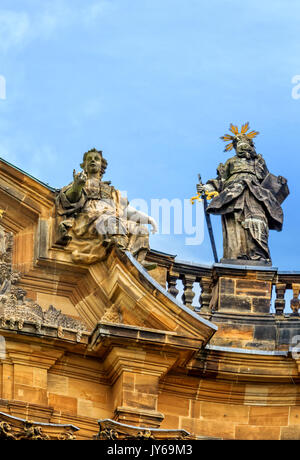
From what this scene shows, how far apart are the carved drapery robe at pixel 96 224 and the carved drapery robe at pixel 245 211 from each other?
5.49 feet

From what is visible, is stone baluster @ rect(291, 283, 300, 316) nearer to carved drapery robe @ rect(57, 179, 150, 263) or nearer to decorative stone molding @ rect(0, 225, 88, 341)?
carved drapery robe @ rect(57, 179, 150, 263)

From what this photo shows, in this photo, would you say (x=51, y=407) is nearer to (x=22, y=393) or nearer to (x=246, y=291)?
(x=22, y=393)

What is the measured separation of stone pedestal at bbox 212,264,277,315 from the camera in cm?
2823

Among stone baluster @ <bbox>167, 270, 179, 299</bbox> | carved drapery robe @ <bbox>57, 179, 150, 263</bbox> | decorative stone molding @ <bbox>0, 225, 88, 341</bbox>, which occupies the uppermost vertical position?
carved drapery robe @ <bbox>57, 179, 150, 263</bbox>

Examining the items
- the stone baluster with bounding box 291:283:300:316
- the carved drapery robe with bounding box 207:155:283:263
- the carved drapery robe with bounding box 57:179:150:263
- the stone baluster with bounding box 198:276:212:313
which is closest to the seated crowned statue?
the carved drapery robe with bounding box 57:179:150:263

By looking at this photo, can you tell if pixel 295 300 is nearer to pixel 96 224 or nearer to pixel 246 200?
pixel 246 200

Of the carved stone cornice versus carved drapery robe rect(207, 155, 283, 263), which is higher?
carved drapery robe rect(207, 155, 283, 263)

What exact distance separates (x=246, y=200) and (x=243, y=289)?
1.41 m

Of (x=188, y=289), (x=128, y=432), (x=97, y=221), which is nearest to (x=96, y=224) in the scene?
(x=97, y=221)

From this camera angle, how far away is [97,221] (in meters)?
27.4

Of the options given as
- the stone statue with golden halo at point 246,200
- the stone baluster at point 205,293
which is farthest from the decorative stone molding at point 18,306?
the stone statue with golden halo at point 246,200

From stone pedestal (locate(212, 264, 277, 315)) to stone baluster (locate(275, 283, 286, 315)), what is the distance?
0.35ft

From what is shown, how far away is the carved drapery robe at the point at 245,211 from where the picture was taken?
1135 inches
